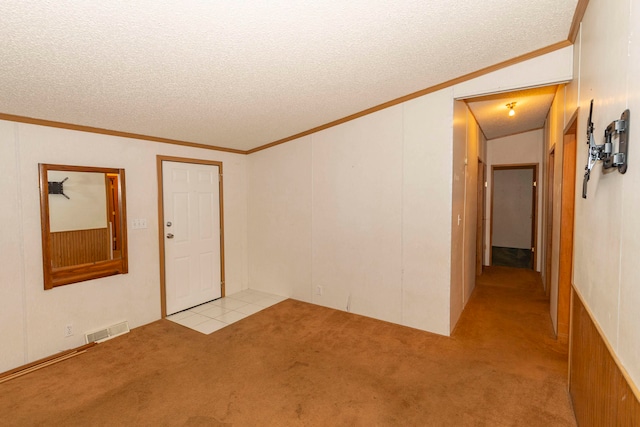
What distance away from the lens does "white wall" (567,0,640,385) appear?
3.77ft

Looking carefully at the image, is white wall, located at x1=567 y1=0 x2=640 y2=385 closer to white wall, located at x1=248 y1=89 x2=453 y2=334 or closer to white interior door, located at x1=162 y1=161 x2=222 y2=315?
white wall, located at x1=248 y1=89 x2=453 y2=334

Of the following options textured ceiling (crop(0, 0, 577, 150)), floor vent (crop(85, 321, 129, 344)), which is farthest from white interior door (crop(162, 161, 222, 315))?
textured ceiling (crop(0, 0, 577, 150))

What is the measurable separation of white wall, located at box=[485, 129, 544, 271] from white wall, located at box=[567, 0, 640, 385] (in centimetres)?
408

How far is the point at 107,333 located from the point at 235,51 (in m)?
3.04

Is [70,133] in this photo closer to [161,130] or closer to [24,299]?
[161,130]

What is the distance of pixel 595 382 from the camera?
1604mm

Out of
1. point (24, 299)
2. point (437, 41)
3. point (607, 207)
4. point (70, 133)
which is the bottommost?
point (24, 299)

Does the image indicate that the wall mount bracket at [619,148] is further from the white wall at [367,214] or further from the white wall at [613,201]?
the white wall at [367,214]

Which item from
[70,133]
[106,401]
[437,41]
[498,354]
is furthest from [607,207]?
[70,133]

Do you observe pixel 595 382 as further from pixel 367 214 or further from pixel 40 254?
pixel 40 254

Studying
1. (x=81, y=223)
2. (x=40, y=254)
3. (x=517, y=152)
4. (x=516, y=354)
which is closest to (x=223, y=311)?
(x=81, y=223)

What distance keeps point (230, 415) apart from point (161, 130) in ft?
9.28

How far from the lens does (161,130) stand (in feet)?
11.0

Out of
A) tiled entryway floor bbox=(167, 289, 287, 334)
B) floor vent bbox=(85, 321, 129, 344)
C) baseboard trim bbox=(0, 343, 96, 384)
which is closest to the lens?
baseboard trim bbox=(0, 343, 96, 384)
